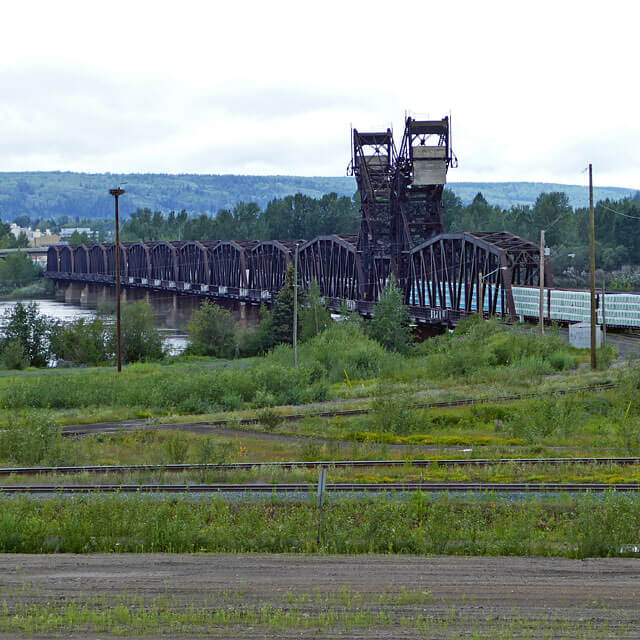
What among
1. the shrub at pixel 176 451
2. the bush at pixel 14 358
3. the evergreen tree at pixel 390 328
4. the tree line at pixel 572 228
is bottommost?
the bush at pixel 14 358

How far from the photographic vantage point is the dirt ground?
46.7 feet

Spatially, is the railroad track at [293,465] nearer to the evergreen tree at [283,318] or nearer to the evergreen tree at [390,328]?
the evergreen tree at [390,328]

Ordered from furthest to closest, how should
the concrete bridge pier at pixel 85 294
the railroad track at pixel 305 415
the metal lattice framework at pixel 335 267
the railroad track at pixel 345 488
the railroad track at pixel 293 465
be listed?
1. the concrete bridge pier at pixel 85 294
2. the metal lattice framework at pixel 335 267
3. the railroad track at pixel 305 415
4. the railroad track at pixel 293 465
5. the railroad track at pixel 345 488

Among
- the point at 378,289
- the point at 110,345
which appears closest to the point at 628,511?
the point at 110,345

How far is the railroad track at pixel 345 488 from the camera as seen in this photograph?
2291cm

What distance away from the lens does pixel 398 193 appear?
91.6m

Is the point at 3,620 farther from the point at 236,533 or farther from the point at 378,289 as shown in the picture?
the point at 378,289

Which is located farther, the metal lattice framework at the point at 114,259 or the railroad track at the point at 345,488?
the metal lattice framework at the point at 114,259

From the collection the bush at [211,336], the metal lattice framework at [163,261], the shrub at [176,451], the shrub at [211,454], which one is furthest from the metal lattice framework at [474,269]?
the metal lattice framework at [163,261]

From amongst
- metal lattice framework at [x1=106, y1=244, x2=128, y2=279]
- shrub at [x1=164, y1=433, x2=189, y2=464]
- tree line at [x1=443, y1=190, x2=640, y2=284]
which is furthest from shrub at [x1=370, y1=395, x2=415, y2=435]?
metal lattice framework at [x1=106, y1=244, x2=128, y2=279]

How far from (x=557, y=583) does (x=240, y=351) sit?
234 ft

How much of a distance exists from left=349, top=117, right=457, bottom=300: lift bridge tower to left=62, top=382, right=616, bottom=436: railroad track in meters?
48.4

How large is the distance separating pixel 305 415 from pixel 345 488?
16.6 m

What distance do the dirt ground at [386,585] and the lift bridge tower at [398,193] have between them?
73.9 metres
